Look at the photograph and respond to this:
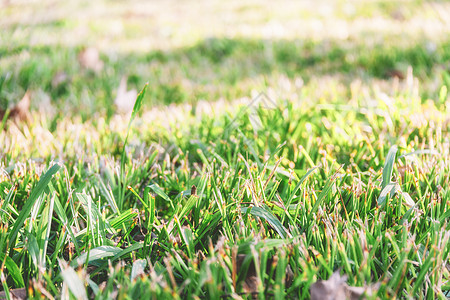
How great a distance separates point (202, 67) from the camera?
162 inches

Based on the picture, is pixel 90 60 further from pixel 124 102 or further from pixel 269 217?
pixel 269 217

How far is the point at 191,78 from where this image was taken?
3.67 m

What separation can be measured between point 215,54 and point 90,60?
4.94ft

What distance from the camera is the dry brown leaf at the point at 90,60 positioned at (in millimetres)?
3766

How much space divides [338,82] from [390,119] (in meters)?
1.30

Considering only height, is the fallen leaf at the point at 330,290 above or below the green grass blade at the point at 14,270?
below

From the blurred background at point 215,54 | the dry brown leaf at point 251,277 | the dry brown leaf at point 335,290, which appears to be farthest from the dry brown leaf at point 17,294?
the blurred background at point 215,54

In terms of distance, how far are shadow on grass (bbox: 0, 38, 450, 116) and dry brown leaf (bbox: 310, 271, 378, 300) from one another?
205 centimetres

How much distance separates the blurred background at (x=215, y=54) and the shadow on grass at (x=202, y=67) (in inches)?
0.4

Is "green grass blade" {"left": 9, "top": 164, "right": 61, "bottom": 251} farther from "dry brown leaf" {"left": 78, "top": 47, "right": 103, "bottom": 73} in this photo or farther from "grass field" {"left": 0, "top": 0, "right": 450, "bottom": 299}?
"dry brown leaf" {"left": 78, "top": 47, "right": 103, "bottom": 73}

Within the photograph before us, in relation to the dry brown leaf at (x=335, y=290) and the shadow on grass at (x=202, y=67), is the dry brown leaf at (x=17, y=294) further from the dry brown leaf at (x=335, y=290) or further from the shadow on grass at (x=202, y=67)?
the shadow on grass at (x=202, y=67)

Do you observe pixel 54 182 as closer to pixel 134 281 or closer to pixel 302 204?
pixel 134 281

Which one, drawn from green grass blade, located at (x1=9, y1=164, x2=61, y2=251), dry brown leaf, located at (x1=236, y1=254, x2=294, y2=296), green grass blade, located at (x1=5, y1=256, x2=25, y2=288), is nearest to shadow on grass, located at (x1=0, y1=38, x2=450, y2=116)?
green grass blade, located at (x1=9, y1=164, x2=61, y2=251)

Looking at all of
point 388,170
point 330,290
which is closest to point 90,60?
point 388,170
